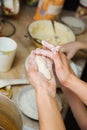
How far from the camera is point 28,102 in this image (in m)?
1.01

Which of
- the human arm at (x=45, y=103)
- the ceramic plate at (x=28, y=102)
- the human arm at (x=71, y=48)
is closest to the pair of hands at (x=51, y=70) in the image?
the human arm at (x=45, y=103)

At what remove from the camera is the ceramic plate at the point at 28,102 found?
96 centimetres

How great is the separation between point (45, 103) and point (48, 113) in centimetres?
4

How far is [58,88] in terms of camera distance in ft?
3.65

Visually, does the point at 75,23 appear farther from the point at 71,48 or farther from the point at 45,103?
the point at 45,103

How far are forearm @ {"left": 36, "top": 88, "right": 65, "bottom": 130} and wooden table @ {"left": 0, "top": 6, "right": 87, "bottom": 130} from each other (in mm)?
108

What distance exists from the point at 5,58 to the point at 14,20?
531mm

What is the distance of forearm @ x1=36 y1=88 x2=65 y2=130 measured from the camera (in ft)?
2.74

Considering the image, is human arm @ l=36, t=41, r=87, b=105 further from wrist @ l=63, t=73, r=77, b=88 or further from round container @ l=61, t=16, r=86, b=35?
round container @ l=61, t=16, r=86, b=35

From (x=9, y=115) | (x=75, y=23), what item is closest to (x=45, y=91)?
(x=9, y=115)

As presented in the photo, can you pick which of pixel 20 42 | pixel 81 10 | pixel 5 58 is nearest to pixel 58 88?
pixel 5 58

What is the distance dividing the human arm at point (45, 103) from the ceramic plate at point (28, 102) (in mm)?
99

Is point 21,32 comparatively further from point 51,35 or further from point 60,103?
point 60,103

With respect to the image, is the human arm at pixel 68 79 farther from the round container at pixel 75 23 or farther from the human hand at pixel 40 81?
the round container at pixel 75 23
